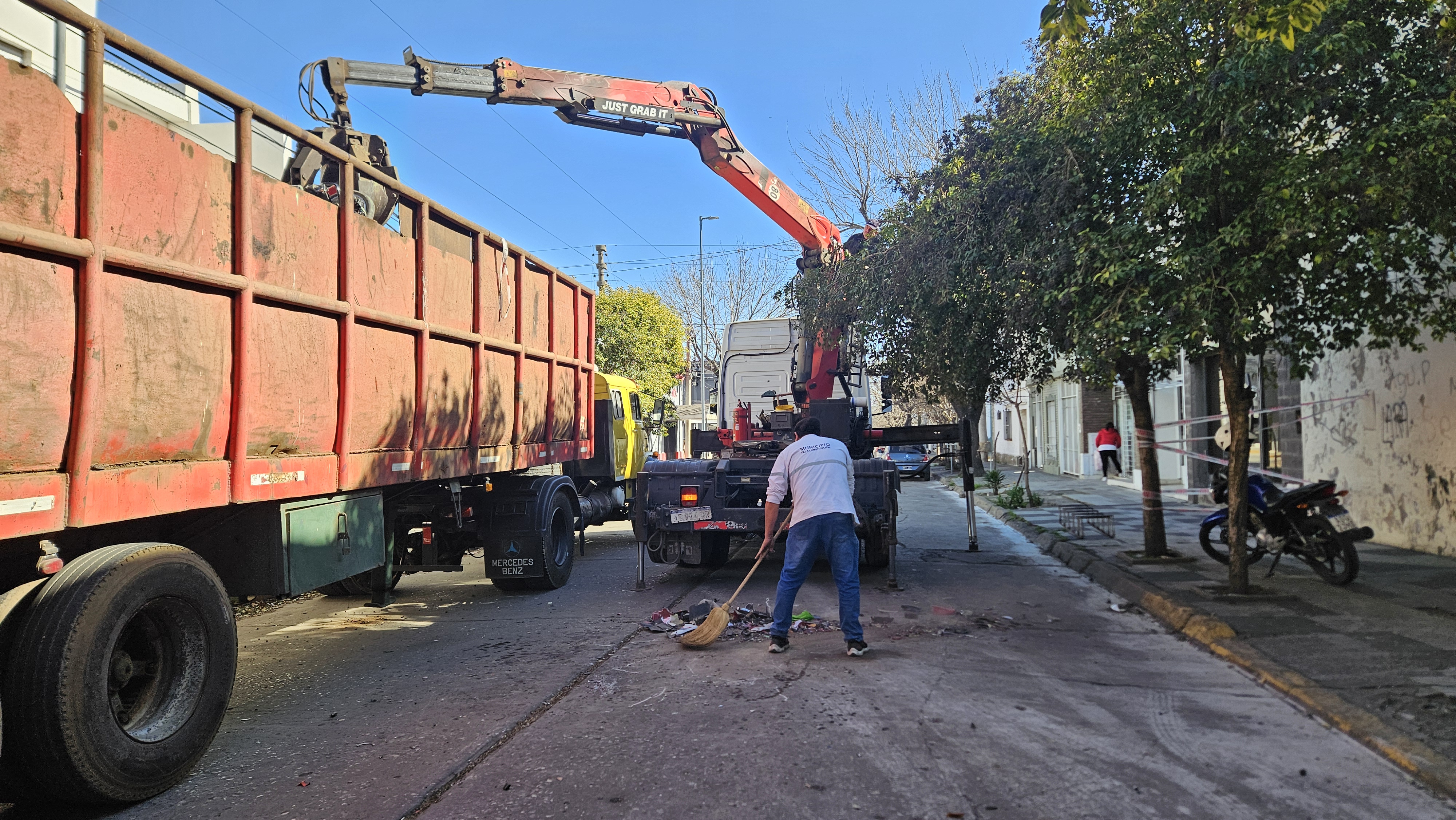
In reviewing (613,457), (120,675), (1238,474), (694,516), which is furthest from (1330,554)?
(120,675)

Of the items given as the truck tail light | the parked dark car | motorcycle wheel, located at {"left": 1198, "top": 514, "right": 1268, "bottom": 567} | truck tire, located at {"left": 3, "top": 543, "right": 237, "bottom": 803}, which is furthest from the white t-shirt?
the parked dark car

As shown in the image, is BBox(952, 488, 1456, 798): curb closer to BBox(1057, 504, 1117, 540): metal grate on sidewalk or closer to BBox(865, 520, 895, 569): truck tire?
BBox(865, 520, 895, 569): truck tire

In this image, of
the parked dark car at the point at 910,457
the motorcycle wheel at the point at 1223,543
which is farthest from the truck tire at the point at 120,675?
the parked dark car at the point at 910,457

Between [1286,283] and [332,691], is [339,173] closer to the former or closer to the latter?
[332,691]

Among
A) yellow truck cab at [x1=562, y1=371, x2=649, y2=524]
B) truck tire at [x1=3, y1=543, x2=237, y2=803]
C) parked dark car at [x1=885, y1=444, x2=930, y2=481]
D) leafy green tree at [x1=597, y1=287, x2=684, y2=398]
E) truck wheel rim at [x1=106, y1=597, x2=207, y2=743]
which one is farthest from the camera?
leafy green tree at [x1=597, y1=287, x2=684, y2=398]

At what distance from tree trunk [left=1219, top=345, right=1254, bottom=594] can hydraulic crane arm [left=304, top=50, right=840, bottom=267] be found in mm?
5599

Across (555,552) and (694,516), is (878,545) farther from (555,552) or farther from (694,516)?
(555,552)

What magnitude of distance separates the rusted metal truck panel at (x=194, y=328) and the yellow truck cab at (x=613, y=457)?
14.0 ft

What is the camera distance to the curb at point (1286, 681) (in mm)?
4035

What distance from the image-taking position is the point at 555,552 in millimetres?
9016

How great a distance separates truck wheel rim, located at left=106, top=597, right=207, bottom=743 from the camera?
3.96m

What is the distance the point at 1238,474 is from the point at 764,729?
5.15 metres

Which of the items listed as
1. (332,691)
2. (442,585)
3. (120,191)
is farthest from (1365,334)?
(120,191)

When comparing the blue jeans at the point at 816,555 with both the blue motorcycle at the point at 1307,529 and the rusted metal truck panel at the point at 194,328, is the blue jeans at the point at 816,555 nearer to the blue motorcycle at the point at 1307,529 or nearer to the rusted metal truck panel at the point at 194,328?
the rusted metal truck panel at the point at 194,328
